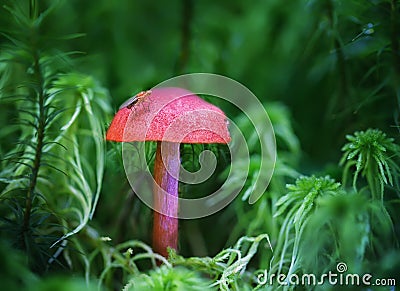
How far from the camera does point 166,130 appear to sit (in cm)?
81

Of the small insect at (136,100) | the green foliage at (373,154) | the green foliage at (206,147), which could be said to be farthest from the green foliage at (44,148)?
the green foliage at (373,154)

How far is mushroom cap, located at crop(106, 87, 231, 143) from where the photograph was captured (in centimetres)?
81

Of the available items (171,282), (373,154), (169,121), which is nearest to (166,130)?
(169,121)

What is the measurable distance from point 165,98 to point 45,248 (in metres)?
0.38

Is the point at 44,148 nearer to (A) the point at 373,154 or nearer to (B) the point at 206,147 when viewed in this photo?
(B) the point at 206,147

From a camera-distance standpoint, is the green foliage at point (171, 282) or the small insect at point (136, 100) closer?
the green foliage at point (171, 282)

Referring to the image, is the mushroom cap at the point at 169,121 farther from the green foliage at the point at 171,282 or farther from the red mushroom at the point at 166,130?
the green foliage at the point at 171,282

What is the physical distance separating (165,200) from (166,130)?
185 mm

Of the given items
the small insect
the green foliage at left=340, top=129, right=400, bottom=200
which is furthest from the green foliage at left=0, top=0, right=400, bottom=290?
the small insect

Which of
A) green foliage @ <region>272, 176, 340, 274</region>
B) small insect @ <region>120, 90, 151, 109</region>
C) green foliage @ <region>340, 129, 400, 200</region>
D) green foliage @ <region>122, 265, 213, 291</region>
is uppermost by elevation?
small insect @ <region>120, 90, 151, 109</region>

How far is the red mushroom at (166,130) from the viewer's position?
0.81m

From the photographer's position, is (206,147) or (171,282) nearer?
(171,282)

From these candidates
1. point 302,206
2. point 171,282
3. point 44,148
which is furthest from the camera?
point 44,148

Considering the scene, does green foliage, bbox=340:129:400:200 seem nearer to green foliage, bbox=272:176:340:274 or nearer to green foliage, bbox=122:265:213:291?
green foliage, bbox=272:176:340:274
